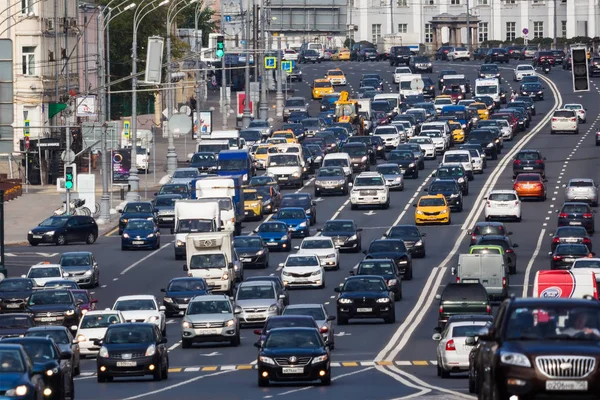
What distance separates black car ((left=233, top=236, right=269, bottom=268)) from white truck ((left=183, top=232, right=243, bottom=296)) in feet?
9.35

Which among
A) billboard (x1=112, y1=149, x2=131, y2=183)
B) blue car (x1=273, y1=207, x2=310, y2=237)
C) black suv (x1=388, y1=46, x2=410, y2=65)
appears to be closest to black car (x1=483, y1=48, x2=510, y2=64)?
black suv (x1=388, y1=46, x2=410, y2=65)

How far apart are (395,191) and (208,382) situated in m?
46.9

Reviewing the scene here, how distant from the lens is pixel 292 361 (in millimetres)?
31469

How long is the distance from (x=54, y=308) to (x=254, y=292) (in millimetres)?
5410

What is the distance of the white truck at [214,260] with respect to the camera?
5331 centimetres

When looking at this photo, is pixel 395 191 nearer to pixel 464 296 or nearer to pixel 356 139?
pixel 356 139

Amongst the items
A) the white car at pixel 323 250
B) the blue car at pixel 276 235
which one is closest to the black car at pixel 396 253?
the white car at pixel 323 250

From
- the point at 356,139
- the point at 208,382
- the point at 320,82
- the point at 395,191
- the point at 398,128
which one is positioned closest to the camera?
the point at 208,382

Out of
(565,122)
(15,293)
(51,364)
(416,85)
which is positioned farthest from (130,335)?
(416,85)

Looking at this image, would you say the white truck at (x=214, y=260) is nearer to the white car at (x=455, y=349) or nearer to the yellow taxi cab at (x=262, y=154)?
the white car at (x=455, y=349)

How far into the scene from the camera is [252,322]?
1807 inches

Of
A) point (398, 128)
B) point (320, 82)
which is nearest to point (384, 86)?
point (320, 82)

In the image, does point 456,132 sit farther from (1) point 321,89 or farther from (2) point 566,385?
(2) point 566,385

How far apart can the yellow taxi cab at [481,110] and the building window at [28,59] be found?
28.5 m
